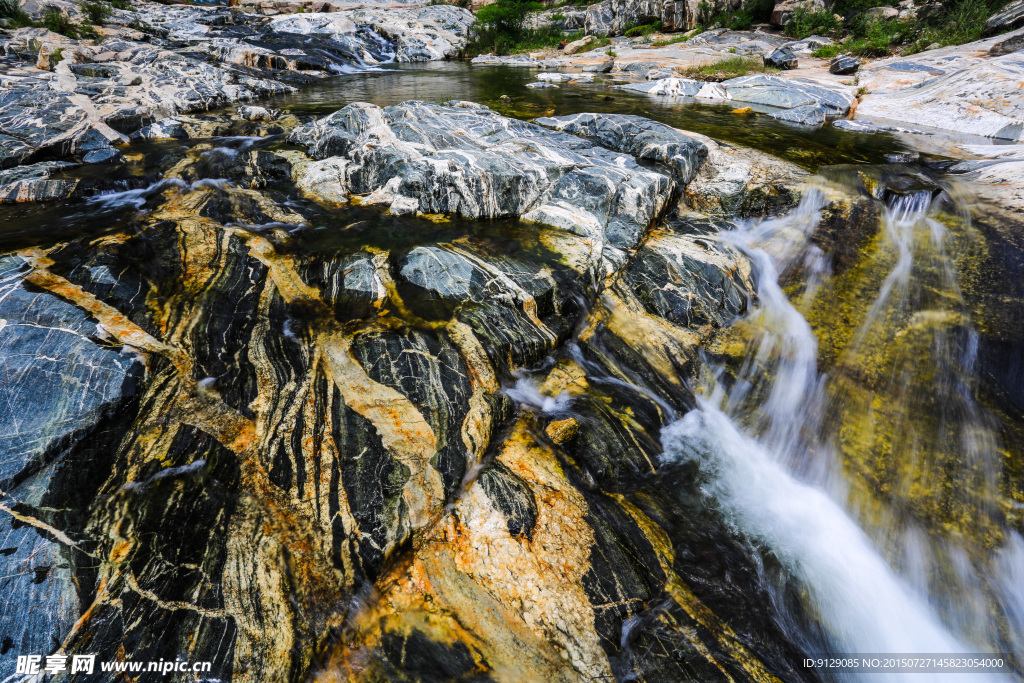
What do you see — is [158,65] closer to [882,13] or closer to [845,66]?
[845,66]

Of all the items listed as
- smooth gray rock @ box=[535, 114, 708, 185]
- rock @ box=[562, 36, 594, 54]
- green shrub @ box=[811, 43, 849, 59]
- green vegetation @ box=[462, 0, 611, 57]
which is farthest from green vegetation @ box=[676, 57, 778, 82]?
green vegetation @ box=[462, 0, 611, 57]

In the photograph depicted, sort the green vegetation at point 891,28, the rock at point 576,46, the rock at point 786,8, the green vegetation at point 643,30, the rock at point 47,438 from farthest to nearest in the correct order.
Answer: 1. the green vegetation at point 643,30
2. the rock at point 576,46
3. the rock at point 786,8
4. the green vegetation at point 891,28
5. the rock at point 47,438

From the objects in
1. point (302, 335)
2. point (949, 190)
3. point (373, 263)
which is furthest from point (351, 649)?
point (949, 190)

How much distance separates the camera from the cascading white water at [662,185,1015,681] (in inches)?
139

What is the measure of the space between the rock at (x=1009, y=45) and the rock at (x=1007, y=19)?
10.1ft

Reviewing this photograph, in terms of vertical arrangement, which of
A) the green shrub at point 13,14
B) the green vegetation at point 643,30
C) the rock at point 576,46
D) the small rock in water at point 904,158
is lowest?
the small rock in water at point 904,158

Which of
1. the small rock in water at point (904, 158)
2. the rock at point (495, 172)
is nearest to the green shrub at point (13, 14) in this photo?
the rock at point (495, 172)

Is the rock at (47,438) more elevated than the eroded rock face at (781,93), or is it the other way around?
the eroded rock face at (781,93)

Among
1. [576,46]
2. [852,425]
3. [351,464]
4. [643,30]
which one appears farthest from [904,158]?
[643,30]

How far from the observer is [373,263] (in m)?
5.36

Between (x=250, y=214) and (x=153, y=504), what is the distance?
185 inches

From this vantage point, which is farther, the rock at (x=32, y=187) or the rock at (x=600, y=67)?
the rock at (x=600, y=67)

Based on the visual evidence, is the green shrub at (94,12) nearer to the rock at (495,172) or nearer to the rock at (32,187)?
the rock at (32,187)

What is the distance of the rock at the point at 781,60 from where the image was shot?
59.7 feet
